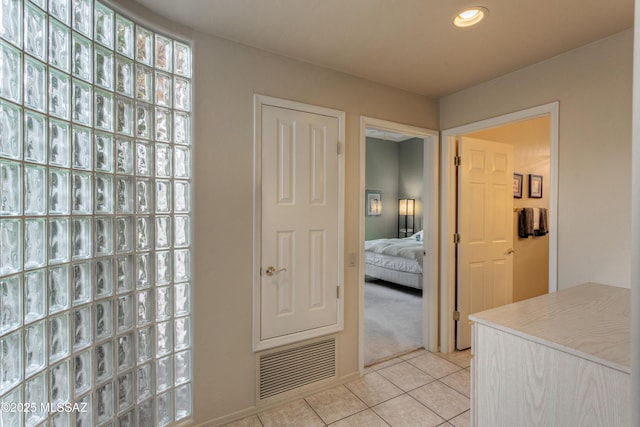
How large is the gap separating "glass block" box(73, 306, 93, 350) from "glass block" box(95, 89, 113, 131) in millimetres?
874

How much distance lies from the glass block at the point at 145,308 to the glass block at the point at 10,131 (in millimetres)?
902

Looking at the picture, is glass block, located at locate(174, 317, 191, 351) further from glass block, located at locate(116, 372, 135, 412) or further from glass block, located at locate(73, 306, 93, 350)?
glass block, located at locate(73, 306, 93, 350)

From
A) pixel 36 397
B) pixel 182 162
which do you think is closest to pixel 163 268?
pixel 182 162

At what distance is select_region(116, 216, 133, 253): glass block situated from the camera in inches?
62.7

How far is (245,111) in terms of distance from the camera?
6.64 feet

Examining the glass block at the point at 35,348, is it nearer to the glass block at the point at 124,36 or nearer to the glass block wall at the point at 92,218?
the glass block wall at the point at 92,218

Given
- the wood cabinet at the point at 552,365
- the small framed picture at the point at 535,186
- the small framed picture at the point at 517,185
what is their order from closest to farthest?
1. the wood cabinet at the point at 552,365
2. the small framed picture at the point at 517,185
3. the small framed picture at the point at 535,186

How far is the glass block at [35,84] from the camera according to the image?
A: 113 centimetres

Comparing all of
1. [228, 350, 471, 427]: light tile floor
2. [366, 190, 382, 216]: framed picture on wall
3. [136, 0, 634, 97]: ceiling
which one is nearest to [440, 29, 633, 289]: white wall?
[136, 0, 634, 97]: ceiling

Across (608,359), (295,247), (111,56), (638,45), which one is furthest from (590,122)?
(111,56)

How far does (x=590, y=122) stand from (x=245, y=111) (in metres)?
2.23

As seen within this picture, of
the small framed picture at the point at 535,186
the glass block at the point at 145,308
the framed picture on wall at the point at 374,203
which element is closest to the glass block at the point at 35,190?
the glass block at the point at 145,308

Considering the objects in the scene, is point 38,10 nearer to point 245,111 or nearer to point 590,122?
point 245,111

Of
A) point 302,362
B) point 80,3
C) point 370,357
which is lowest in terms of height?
point 370,357
